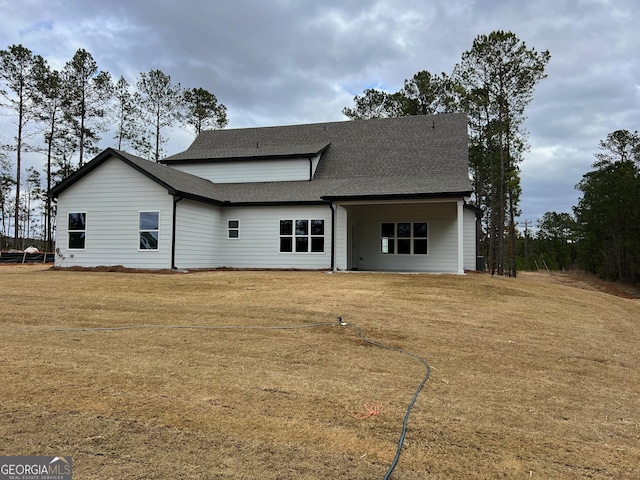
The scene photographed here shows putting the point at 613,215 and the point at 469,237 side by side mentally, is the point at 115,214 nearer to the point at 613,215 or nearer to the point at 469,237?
the point at 469,237

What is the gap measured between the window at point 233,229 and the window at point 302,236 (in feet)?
6.80

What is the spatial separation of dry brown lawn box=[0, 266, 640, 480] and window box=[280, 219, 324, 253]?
933 centimetres

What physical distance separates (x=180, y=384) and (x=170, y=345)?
1.60 metres

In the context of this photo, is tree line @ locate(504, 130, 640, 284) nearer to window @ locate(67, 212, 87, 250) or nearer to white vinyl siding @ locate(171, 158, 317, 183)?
white vinyl siding @ locate(171, 158, 317, 183)

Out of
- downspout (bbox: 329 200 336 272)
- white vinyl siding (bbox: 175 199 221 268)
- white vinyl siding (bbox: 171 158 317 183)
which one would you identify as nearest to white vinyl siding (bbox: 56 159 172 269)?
white vinyl siding (bbox: 175 199 221 268)

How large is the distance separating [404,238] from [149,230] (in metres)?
10.6

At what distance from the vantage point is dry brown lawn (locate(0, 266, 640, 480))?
109 inches

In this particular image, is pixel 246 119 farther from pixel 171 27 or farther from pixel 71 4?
pixel 71 4

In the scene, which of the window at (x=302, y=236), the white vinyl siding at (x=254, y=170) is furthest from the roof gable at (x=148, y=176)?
the white vinyl siding at (x=254, y=170)

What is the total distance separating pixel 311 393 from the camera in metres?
3.94

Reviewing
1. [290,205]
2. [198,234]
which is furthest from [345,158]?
[198,234]

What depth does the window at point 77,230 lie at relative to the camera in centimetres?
1667

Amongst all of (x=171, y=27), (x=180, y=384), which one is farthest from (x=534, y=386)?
(x=171, y=27)

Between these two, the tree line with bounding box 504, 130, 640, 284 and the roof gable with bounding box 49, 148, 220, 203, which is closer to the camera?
the roof gable with bounding box 49, 148, 220, 203
